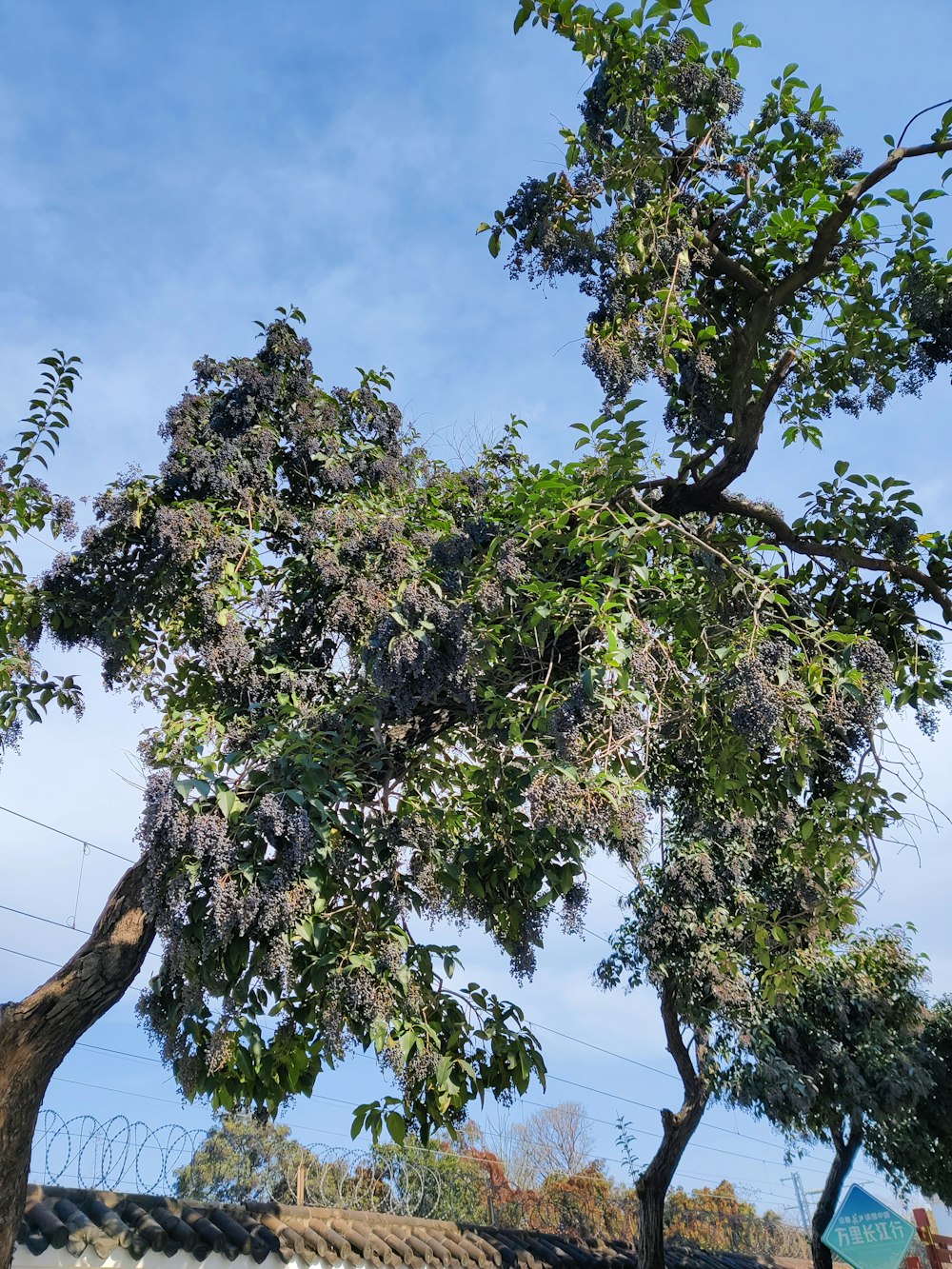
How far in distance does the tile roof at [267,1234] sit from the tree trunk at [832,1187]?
4.21 meters

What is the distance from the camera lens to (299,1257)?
23.3ft

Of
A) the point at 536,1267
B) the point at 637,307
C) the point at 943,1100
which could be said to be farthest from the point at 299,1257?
the point at 943,1100

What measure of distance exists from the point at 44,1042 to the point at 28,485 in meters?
3.37

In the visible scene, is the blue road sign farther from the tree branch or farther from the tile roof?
the tree branch

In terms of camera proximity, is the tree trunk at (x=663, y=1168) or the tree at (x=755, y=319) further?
the tree trunk at (x=663, y=1168)

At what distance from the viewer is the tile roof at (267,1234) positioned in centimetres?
600

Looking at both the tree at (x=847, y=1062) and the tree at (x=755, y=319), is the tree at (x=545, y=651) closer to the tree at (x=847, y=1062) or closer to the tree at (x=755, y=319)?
the tree at (x=755, y=319)

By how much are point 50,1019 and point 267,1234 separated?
287 centimetres

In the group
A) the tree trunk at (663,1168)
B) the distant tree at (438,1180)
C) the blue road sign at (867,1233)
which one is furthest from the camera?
the tree trunk at (663,1168)

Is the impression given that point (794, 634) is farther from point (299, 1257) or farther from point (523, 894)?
point (299, 1257)

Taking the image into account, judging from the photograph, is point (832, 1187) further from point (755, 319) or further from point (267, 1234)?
point (755, 319)

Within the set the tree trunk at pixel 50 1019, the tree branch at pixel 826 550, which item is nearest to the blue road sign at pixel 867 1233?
the tree branch at pixel 826 550

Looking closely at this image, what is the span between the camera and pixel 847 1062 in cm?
1203

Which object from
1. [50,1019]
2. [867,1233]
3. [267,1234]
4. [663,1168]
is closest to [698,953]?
[663,1168]
